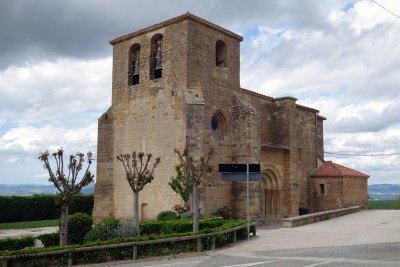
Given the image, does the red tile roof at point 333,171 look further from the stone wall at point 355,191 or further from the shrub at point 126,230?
the shrub at point 126,230

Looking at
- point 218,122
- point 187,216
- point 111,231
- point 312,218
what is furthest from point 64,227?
point 312,218

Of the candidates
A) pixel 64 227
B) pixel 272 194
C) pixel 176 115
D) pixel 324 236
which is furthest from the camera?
pixel 272 194

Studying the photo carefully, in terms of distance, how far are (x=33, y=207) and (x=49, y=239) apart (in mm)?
17087

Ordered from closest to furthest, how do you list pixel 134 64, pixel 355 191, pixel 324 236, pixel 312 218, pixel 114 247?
pixel 114 247 < pixel 324 236 < pixel 312 218 < pixel 134 64 < pixel 355 191

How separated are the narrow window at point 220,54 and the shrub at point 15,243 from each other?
46.3ft

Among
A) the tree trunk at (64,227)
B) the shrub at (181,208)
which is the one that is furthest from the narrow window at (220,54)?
the tree trunk at (64,227)

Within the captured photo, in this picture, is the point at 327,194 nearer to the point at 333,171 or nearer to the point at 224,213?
the point at 333,171

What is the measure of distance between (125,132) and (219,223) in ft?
32.2

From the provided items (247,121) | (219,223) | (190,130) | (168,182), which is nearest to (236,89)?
(247,121)

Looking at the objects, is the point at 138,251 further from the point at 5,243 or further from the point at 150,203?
the point at 150,203

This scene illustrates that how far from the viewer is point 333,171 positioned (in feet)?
102

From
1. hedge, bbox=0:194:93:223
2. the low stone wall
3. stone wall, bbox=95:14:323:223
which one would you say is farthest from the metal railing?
hedge, bbox=0:194:93:223

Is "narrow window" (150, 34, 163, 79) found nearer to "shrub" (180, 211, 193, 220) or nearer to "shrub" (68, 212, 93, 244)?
"shrub" (180, 211, 193, 220)

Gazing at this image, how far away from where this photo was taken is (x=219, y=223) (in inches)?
639
